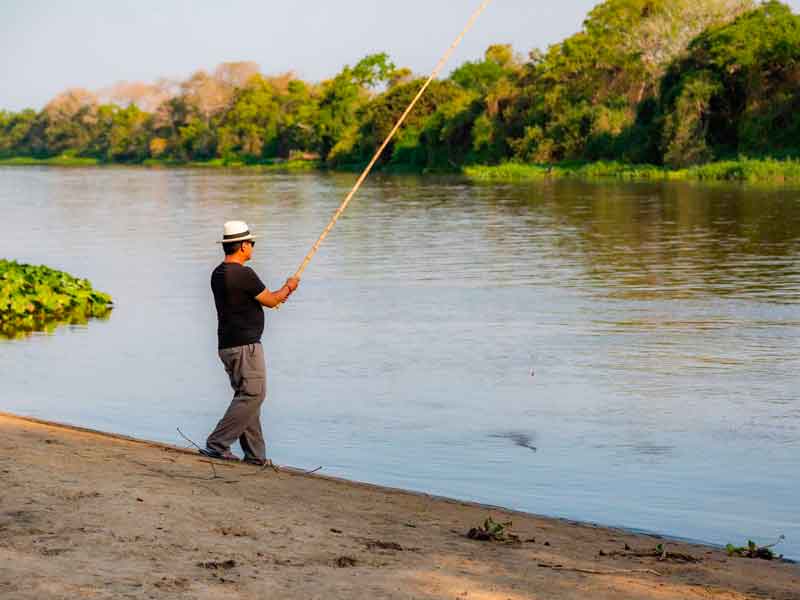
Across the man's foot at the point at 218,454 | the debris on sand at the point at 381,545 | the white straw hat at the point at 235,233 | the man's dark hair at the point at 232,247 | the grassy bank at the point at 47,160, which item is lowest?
the grassy bank at the point at 47,160

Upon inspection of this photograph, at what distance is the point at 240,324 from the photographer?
25.2 feet

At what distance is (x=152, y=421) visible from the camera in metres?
10.2

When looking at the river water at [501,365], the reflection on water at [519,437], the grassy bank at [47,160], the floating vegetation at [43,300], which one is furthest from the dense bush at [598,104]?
the reflection on water at [519,437]

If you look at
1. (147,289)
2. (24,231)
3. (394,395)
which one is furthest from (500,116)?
(394,395)

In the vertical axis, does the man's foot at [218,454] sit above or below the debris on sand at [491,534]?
below

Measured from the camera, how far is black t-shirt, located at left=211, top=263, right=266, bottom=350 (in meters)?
7.60

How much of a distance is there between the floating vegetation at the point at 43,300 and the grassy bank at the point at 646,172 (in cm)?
3401

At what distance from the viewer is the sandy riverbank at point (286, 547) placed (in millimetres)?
5004

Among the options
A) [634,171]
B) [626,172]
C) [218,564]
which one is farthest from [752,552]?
[626,172]

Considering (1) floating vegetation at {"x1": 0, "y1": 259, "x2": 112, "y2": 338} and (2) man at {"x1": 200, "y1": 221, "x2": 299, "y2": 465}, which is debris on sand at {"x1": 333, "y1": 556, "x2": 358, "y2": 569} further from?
(1) floating vegetation at {"x1": 0, "y1": 259, "x2": 112, "y2": 338}

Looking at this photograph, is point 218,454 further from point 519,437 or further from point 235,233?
point 519,437

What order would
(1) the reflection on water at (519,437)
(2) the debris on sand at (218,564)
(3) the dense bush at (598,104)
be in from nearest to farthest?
(2) the debris on sand at (218,564)
(1) the reflection on water at (519,437)
(3) the dense bush at (598,104)

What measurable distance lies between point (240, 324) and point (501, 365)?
16.7 feet

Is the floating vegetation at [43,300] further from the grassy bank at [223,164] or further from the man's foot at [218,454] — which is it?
the grassy bank at [223,164]
